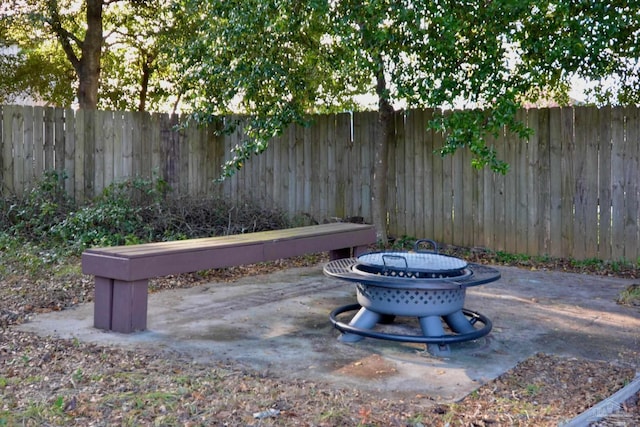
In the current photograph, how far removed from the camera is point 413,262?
4.77 meters

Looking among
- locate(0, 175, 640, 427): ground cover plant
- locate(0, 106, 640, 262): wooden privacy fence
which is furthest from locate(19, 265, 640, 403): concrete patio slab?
locate(0, 106, 640, 262): wooden privacy fence

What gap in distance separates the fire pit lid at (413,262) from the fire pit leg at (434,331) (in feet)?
1.03

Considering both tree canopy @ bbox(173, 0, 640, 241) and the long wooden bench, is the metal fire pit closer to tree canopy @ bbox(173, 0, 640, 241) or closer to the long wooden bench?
the long wooden bench

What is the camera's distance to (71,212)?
27.6 feet

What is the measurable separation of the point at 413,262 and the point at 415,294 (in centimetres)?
42

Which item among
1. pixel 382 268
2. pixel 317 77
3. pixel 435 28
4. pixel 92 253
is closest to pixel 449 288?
pixel 382 268

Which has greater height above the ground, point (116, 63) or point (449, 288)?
point (116, 63)

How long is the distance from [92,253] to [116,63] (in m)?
10.5

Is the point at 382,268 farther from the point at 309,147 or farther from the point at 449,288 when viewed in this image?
the point at 309,147

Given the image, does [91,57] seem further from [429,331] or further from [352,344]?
[429,331]

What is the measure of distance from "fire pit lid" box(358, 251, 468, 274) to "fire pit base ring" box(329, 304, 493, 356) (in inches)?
12.3

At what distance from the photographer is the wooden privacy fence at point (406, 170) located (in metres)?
7.68

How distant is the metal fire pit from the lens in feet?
14.0

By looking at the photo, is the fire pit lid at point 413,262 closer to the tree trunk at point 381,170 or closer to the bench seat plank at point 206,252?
the bench seat plank at point 206,252
